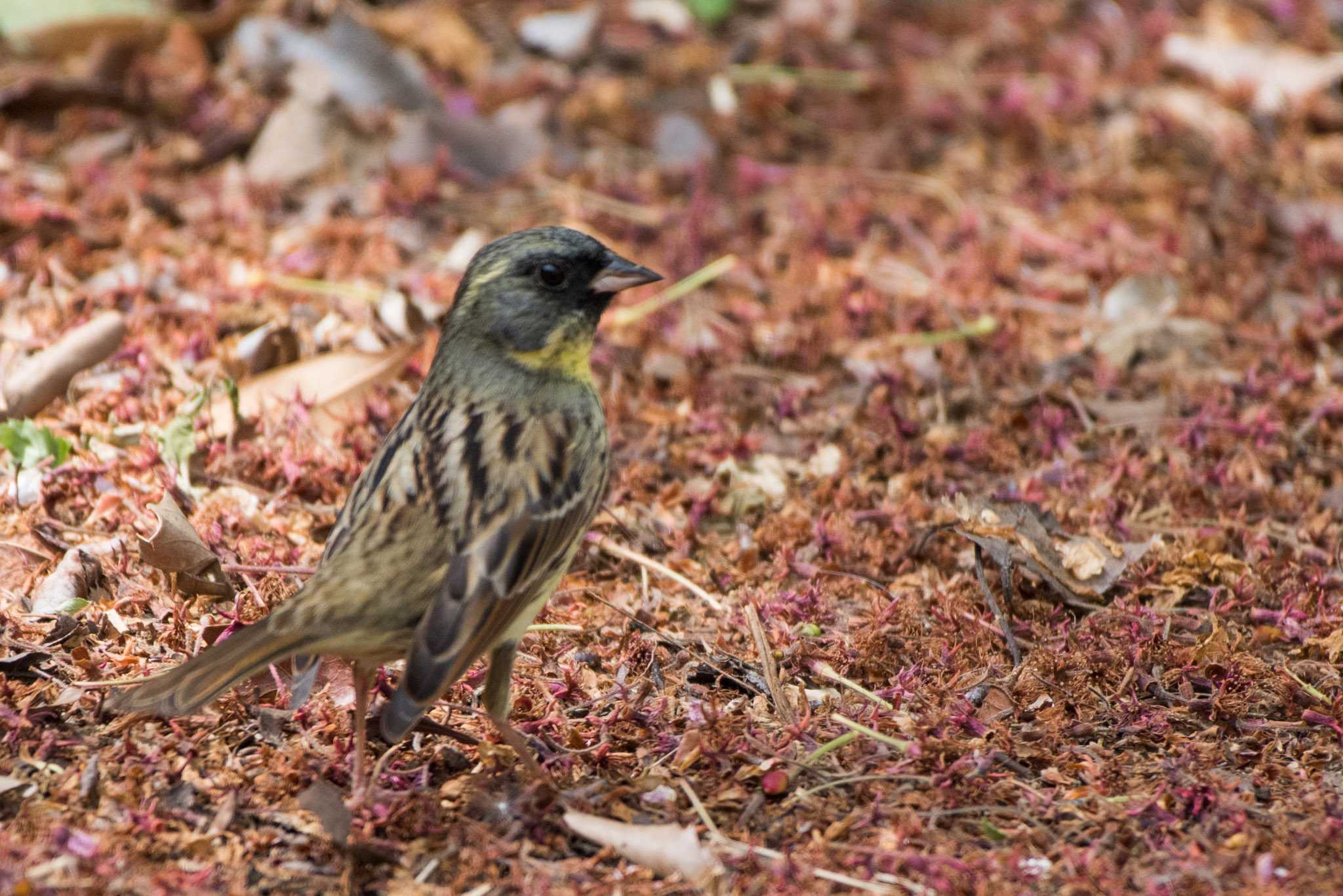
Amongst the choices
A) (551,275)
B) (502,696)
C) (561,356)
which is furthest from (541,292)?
(502,696)

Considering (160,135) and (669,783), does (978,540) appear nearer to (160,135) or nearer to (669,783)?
(669,783)

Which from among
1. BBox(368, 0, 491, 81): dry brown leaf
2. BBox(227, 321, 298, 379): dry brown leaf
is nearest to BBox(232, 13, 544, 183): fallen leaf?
BBox(368, 0, 491, 81): dry brown leaf

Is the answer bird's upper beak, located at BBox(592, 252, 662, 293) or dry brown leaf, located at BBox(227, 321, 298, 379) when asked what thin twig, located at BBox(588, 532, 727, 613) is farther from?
dry brown leaf, located at BBox(227, 321, 298, 379)

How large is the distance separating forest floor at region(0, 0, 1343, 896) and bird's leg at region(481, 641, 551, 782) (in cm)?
11

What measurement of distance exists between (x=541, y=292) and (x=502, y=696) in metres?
1.41

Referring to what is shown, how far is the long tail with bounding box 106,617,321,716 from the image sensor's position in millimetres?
4164

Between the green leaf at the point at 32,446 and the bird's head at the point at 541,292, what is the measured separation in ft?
5.57

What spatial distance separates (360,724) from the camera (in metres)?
4.56

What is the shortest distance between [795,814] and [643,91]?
20.1 ft

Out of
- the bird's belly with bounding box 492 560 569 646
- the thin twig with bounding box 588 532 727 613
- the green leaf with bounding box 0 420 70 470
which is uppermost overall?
the green leaf with bounding box 0 420 70 470

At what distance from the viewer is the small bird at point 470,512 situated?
4273mm

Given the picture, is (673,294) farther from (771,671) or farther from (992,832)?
(992,832)

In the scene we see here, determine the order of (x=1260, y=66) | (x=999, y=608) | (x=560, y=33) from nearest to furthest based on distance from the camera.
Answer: (x=999, y=608) < (x=560, y=33) < (x=1260, y=66)

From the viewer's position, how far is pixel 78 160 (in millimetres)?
8289
